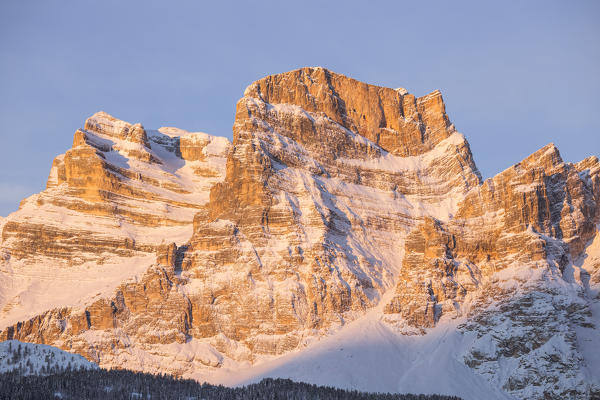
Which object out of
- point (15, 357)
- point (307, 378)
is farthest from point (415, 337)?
point (15, 357)

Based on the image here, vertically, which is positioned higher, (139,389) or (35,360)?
(35,360)

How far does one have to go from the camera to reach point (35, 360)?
148000mm

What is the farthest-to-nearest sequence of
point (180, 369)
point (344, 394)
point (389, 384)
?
point (180, 369)
point (389, 384)
point (344, 394)

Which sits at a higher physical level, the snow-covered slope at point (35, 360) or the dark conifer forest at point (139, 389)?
the snow-covered slope at point (35, 360)

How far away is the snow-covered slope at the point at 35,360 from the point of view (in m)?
144

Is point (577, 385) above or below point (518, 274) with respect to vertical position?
below

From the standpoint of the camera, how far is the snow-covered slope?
144 m

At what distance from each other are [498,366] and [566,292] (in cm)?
2375

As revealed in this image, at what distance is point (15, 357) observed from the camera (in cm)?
14688

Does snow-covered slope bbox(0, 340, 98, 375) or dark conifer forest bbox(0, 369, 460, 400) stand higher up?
snow-covered slope bbox(0, 340, 98, 375)

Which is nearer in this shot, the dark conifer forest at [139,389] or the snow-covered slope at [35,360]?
the dark conifer forest at [139,389]

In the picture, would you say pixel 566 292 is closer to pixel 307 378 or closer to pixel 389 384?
pixel 389 384

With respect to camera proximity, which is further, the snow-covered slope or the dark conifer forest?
the snow-covered slope

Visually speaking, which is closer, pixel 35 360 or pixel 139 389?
pixel 139 389
